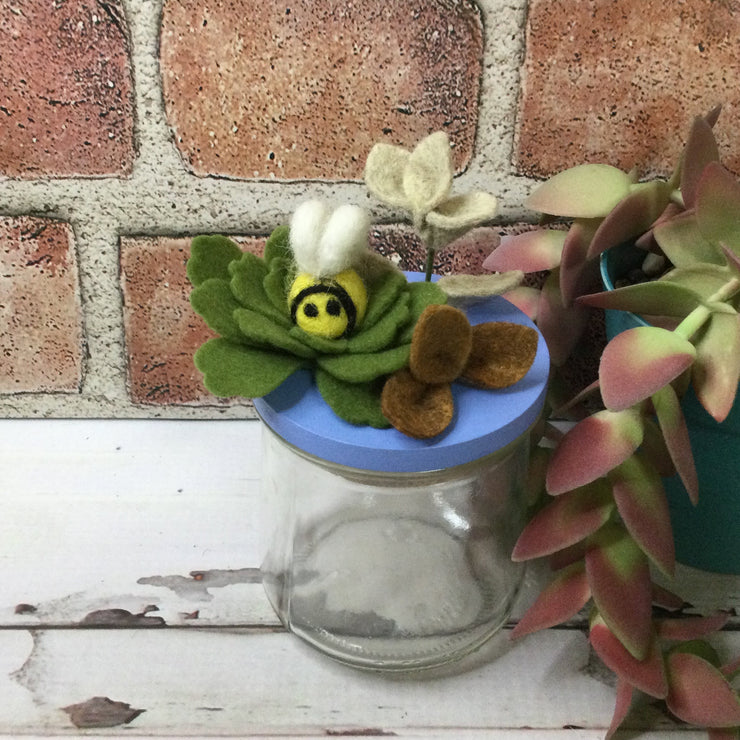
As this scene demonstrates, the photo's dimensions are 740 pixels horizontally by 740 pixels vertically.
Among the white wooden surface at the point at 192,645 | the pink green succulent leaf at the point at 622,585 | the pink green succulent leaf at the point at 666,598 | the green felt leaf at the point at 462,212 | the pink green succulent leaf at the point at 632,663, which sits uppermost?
the green felt leaf at the point at 462,212

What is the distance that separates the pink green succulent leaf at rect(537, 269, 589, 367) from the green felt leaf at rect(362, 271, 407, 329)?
0.10 m

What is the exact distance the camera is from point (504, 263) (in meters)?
0.40

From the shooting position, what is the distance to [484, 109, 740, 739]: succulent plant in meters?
0.30

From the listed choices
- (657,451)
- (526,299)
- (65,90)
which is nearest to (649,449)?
(657,451)

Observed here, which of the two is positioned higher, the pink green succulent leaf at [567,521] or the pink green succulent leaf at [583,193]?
the pink green succulent leaf at [583,193]

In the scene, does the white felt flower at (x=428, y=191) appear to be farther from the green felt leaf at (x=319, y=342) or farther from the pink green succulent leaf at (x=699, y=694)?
the pink green succulent leaf at (x=699, y=694)

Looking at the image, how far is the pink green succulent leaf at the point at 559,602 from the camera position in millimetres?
326

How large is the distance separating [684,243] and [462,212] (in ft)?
0.34

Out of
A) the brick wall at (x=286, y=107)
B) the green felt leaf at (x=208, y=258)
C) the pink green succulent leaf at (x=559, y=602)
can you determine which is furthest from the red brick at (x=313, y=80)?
the pink green succulent leaf at (x=559, y=602)

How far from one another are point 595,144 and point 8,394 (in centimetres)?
37

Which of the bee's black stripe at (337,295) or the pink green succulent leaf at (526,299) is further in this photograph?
the pink green succulent leaf at (526,299)

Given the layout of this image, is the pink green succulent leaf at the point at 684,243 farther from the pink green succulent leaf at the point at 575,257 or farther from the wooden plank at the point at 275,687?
the wooden plank at the point at 275,687

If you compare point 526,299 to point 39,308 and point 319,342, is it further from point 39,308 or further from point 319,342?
point 39,308

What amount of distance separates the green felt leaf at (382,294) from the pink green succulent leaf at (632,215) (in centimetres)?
9
